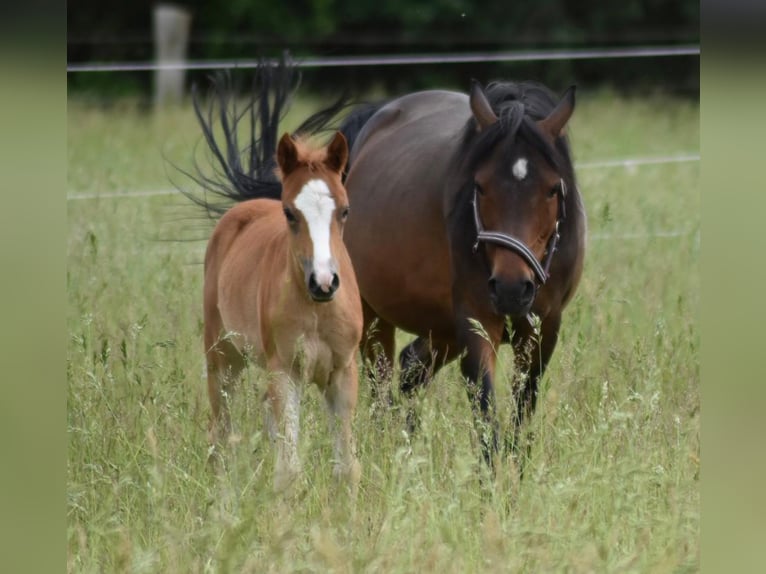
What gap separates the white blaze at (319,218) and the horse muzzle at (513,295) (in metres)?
0.62

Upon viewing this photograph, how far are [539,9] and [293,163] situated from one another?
15.1 metres

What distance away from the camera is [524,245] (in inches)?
147

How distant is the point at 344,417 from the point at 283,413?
198mm

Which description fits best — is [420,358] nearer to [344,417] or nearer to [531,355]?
[531,355]

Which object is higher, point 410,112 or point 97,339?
point 410,112

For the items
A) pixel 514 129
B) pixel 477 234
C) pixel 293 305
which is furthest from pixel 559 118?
pixel 293 305

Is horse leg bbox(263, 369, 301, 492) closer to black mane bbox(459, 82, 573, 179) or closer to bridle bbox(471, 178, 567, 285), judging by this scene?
bridle bbox(471, 178, 567, 285)

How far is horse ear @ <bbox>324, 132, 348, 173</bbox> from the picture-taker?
3.63m

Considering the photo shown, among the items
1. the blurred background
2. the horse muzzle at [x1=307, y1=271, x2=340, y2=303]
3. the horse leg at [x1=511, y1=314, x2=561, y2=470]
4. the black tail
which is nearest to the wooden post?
the blurred background

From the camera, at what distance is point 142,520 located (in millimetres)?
3268

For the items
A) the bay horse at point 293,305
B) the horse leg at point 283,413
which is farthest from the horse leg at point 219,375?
the horse leg at point 283,413
